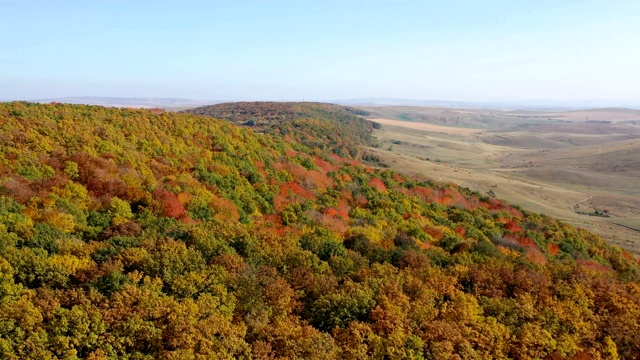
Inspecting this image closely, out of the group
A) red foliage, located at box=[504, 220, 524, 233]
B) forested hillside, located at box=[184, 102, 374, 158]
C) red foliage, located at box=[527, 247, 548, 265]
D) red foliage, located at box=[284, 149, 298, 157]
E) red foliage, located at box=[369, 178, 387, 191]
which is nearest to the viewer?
red foliage, located at box=[527, 247, 548, 265]

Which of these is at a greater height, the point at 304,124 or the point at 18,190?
the point at 304,124

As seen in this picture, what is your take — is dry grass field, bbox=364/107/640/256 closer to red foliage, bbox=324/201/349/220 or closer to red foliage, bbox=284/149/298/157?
red foliage, bbox=324/201/349/220

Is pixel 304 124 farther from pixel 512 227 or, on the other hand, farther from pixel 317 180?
pixel 512 227

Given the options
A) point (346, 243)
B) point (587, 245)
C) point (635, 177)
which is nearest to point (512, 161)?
point (635, 177)

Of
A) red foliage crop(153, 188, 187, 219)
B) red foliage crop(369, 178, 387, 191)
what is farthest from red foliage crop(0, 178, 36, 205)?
red foliage crop(369, 178, 387, 191)

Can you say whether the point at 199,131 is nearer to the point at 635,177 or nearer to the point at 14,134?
the point at 14,134

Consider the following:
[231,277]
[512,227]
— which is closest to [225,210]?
[231,277]
